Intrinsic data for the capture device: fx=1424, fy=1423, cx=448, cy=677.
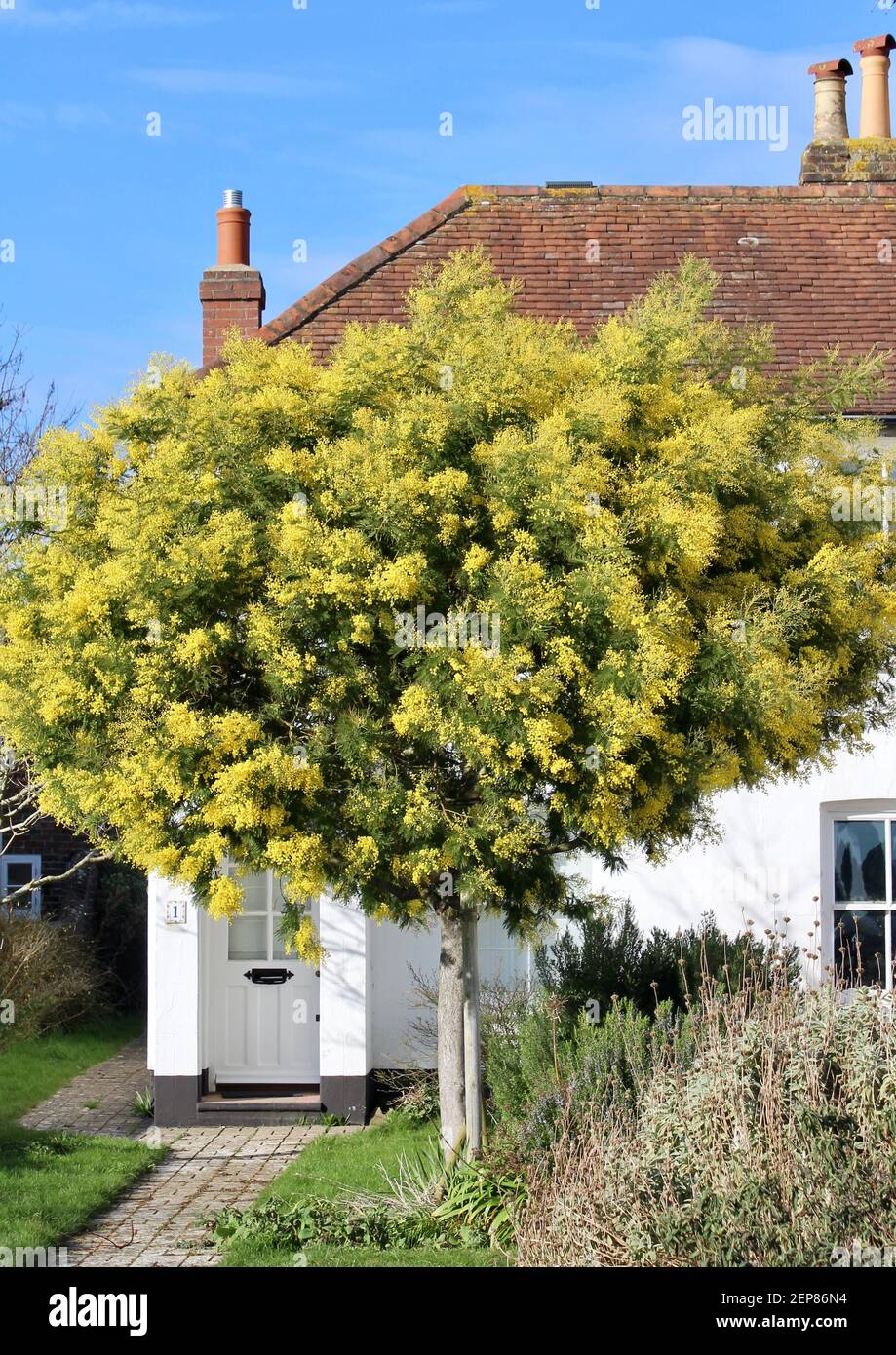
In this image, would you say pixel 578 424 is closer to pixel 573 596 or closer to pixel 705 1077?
pixel 573 596

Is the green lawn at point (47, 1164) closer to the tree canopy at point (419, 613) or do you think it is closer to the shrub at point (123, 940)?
the tree canopy at point (419, 613)

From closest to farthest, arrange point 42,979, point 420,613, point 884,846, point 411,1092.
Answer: point 420,613, point 411,1092, point 884,846, point 42,979

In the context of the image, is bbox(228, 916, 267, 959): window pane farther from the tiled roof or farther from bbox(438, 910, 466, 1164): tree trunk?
the tiled roof

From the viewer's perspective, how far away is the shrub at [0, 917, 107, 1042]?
1572cm

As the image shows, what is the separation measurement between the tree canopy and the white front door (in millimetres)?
5103

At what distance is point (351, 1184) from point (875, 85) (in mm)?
13672

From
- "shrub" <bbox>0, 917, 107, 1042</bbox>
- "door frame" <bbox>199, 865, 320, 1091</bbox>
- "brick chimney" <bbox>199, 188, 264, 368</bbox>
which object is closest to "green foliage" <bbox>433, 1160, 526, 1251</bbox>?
"door frame" <bbox>199, 865, 320, 1091</bbox>

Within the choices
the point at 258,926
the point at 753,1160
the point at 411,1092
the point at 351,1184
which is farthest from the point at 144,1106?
the point at 753,1160

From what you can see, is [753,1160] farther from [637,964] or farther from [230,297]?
[230,297]

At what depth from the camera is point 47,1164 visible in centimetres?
1025

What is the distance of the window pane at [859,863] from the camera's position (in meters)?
12.5

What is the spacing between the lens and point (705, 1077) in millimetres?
6812

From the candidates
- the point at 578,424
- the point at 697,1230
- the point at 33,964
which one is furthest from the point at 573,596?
the point at 33,964

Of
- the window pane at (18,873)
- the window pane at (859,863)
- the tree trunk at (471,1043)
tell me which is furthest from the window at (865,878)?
the window pane at (18,873)
